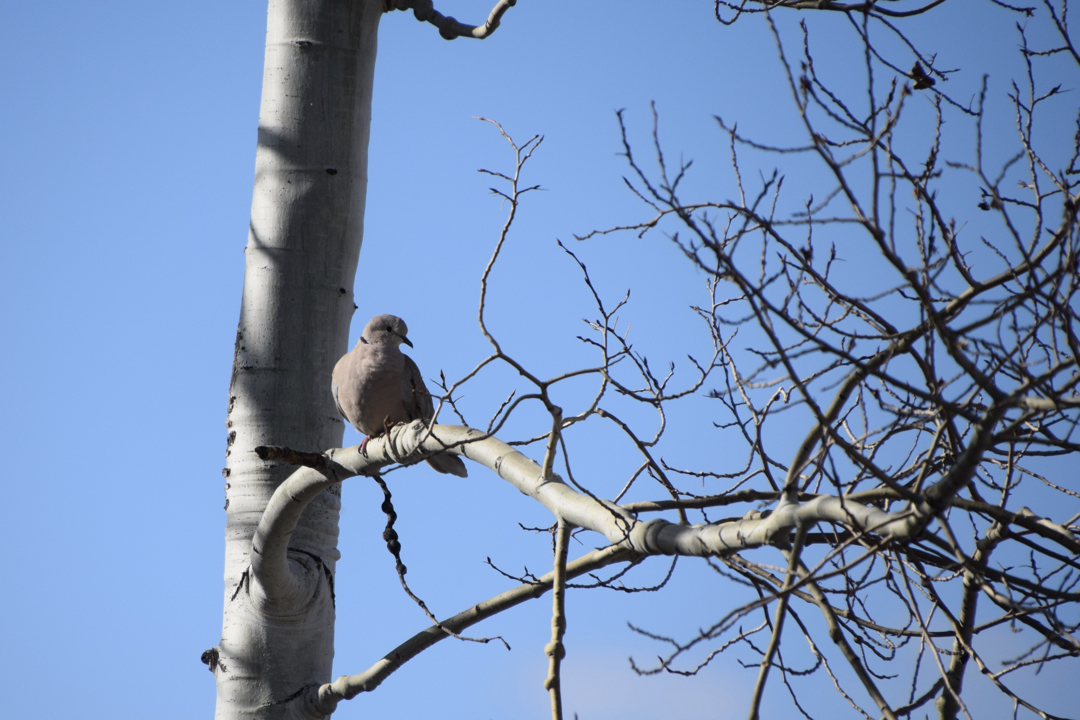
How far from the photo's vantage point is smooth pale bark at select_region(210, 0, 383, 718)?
3328mm

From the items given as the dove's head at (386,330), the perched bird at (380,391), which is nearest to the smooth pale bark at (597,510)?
the perched bird at (380,391)

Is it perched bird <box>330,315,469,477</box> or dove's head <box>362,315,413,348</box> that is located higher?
dove's head <box>362,315,413,348</box>

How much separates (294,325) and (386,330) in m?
0.50

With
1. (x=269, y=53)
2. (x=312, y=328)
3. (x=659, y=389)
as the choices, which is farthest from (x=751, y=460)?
(x=269, y=53)

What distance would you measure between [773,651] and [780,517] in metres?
0.27

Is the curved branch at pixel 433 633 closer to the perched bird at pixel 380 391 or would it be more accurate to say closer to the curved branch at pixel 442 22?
the perched bird at pixel 380 391

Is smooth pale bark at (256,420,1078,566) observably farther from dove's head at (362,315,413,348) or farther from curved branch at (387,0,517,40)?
curved branch at (387,0,517,40)

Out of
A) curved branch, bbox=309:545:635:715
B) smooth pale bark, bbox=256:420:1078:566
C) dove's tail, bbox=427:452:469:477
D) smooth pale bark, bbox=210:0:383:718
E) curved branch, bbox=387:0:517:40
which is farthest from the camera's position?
curved branch, bbox=387:0:517:40

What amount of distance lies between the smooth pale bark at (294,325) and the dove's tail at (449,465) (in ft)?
1.39

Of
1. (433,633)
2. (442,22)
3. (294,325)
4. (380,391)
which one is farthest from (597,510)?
(442,22)

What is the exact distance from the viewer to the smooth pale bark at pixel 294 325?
333 centimetres

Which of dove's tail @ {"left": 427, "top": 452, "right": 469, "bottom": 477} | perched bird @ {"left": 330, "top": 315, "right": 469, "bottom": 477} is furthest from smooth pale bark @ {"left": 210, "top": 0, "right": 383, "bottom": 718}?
dove's tail @ {"left": 427, "top": 452, "right": 469, "bottom": 477}

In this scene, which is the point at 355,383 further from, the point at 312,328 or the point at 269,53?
the point at 269,53

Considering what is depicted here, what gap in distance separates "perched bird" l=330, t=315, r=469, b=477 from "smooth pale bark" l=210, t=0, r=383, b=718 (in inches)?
4.5
